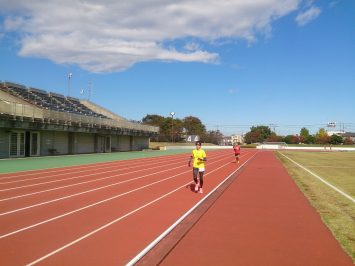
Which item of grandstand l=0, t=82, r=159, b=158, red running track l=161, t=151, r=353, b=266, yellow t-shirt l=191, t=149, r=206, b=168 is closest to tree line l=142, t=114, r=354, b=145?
grandstand l=0, t=82, r=159, b=158

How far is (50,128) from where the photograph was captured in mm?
34156

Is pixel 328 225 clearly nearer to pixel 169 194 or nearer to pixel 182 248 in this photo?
pixel 182 248

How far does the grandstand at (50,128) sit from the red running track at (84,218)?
634 inches

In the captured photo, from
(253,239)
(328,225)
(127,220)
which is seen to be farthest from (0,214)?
(328,225)

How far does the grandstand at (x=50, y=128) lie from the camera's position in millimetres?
30109

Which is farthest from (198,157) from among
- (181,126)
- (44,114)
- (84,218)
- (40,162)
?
(181,126)

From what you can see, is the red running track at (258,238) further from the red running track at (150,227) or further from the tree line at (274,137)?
the tree line at (274,137)

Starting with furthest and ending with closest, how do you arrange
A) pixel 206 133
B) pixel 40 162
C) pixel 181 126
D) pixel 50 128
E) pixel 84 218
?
pixel 206 133 → pixel 181 126 → pixel 50 128 → pixel 40 162 → pixel 84 218

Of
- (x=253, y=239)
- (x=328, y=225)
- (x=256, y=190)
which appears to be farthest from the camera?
(x=256, y=190)

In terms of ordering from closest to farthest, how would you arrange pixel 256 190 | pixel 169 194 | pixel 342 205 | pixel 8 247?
pixel 8 247, pixel 342 205, pixel 169 194, pixel 256 190

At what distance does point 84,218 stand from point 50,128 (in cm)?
2693

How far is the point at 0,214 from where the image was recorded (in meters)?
8.84

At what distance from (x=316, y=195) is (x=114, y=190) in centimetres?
596

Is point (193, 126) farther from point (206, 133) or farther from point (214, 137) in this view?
point (214, 137)
